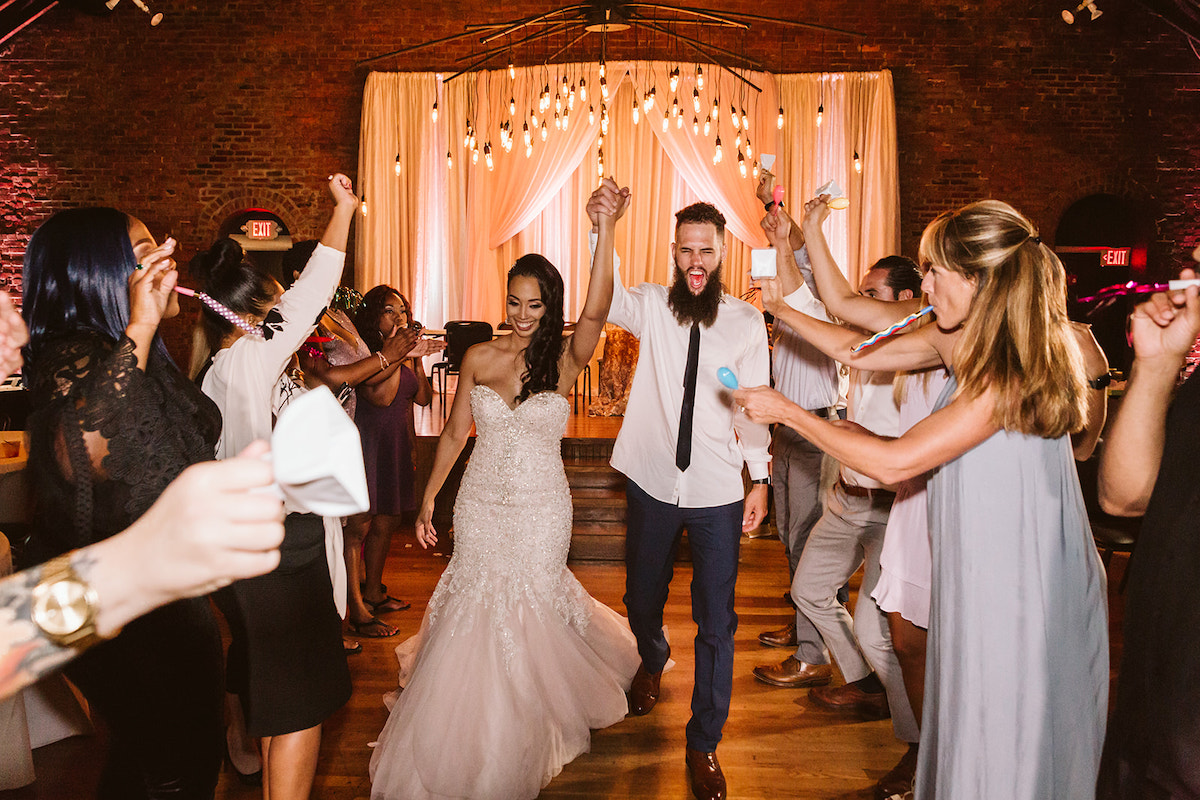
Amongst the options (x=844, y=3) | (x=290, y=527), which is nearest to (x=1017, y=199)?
(x=844, y=3)

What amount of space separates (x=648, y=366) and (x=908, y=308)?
956mm

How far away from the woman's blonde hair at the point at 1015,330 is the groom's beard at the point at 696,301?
1.20 meters

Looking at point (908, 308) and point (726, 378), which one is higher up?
point (908, 308)

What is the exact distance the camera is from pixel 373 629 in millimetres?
3951

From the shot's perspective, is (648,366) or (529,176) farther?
(529,176)

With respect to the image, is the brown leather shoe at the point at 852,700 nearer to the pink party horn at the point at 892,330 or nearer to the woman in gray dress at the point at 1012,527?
the woman in gray dress at the point at 1012,527

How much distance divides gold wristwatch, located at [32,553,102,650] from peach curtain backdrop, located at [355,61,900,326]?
30.2 ft

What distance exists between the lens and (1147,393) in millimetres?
1479

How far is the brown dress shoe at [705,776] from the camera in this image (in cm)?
260

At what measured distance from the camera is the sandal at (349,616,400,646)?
394 cm

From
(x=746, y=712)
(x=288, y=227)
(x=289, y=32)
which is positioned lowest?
(x=746, y=712)

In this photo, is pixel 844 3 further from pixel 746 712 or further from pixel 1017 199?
pixel 746 712

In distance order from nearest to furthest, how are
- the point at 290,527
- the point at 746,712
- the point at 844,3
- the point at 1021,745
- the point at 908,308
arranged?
the point at 1021,745 < the point at 290,527 < the point at 908,308 < the point at 746,712 < the point at 844,3

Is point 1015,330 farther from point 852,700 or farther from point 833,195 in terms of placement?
point 852,700
